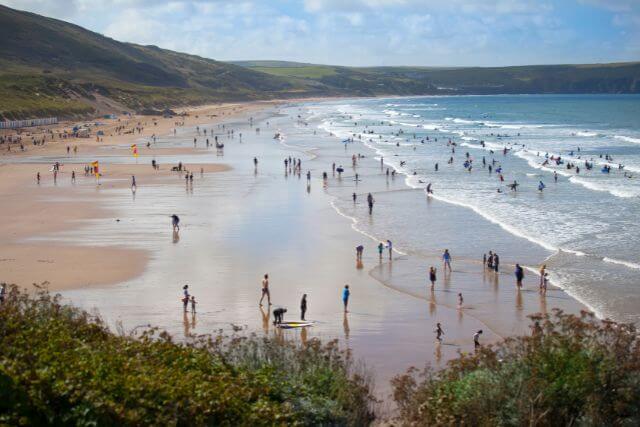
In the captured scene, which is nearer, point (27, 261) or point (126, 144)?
point (27, 261)

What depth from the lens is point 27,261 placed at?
25297 millimetres

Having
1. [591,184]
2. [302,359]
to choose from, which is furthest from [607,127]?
[302,359]

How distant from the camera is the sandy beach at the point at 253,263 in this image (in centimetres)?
1906

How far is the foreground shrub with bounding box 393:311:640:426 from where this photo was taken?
9.73 m

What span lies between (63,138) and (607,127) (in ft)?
223

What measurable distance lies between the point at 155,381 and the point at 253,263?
54.4 feet

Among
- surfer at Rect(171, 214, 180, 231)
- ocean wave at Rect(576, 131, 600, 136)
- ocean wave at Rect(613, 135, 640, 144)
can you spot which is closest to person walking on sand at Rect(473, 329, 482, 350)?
surfer at Rect(171, 214, 180, 231)

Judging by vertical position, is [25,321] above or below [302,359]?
above

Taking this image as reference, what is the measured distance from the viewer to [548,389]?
32.4 feet

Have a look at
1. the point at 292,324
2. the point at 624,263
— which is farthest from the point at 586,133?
the point at 292,324

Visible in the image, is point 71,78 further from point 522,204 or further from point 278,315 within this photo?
point 278,315

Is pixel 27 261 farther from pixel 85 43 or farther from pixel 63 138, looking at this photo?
pixel 85 43

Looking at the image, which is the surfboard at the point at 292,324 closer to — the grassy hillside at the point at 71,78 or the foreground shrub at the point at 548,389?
the foreground shrub at the point at 548,389

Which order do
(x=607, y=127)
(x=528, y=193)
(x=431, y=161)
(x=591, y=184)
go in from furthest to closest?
(x=607, y=127), (x=431, y=161), (x=591, y=184), (x=528, y=193)
